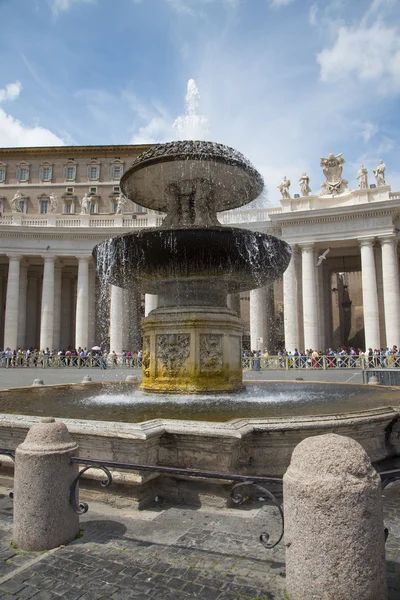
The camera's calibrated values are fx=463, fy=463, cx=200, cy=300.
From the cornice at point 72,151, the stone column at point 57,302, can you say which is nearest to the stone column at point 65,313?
the stone column at point 57,302

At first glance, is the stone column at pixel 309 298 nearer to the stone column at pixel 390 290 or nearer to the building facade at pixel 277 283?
the building facade at pixel 277 283

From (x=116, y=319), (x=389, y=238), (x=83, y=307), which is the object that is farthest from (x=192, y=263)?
(x=83, y=307)

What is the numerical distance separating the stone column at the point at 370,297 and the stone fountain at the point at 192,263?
28045 mm

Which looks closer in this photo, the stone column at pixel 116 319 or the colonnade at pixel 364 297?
the colonnade at pixel 364 297

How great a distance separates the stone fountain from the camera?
8.24 metres

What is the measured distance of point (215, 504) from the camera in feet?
15.3

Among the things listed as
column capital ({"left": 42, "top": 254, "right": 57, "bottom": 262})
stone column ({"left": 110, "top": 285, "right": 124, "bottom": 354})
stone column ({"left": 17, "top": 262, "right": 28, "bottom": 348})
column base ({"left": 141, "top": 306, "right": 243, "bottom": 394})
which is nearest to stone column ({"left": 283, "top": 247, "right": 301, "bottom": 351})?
stone column ({"left": 110, "top": 285, "right": 124, "bottom": 354})

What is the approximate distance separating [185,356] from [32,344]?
44.3 meters

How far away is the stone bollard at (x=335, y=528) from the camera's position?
2.60 m

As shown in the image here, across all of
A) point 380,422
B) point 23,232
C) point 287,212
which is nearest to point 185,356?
point 380,422

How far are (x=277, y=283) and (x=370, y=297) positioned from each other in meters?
9.60

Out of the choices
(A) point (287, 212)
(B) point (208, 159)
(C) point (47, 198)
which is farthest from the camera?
(C) point (47, 198)

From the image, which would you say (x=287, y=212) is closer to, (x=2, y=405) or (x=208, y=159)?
(x=208, y=159)

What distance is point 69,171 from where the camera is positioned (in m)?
60.4
